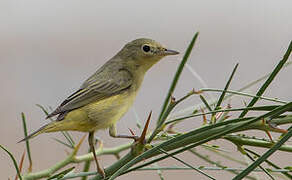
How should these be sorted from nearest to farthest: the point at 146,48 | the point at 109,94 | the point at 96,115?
the point at 96,115
the point at 109,94
the point at 146,48

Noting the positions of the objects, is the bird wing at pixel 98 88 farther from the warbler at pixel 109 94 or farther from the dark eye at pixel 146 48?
the dark eye at pixel 146 48

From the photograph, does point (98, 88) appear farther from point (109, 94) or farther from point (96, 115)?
point (96, 115)

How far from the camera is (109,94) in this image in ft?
7.90

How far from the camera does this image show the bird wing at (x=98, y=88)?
2254 millimetres

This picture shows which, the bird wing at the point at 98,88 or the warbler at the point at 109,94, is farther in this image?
the bird wing at the point at 98,88

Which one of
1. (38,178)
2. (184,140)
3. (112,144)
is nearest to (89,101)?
(38,178)

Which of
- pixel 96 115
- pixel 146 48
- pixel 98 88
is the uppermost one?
pixel 146 48

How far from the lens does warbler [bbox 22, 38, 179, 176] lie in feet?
6.90

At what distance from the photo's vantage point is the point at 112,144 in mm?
6938

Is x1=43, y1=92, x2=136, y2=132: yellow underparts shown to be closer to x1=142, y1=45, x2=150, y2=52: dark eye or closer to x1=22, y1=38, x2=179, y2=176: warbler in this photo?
x1=22, y1=38, x2=179, y2=176: warbler

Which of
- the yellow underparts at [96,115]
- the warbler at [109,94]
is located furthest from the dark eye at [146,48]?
the yellow underparts at [96,115]

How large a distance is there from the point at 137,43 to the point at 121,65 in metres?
0.16

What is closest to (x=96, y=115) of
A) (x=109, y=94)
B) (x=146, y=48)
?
(x=109, y=94)

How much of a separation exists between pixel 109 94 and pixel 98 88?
0.25 ft
